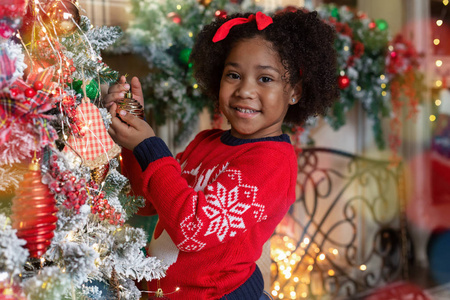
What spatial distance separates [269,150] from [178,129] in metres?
1.07

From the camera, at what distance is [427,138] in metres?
2.99

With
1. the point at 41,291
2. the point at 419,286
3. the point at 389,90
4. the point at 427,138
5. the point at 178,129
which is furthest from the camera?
the point at 427,138

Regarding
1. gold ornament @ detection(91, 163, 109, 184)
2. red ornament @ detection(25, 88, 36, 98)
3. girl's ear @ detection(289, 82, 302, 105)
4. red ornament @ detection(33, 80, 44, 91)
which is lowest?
gold ornament @ detection(91, 163, 109, 184)

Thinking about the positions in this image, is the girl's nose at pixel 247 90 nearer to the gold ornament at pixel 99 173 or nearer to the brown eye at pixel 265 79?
the brown eye at pixel 265 79

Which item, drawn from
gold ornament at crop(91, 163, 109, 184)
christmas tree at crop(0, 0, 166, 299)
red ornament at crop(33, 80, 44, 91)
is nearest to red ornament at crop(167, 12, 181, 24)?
christmas tree at crop(0, 0, 166, 299)

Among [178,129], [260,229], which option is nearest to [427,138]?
[178,129]

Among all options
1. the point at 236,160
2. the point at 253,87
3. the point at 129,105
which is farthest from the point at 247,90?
the point at 129,105

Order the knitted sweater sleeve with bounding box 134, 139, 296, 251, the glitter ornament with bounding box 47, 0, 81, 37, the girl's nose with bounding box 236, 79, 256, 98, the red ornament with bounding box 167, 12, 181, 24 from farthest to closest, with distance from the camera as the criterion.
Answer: the red ornament with bounding box 167, 12, 181, 24
the girl's nose with bounding box 236, 79, 256, 98
the knitted sweater sleeve with bounding box 134, 139, 296, 251
the glitter ornament with bounding box 47, 0, 81, 37

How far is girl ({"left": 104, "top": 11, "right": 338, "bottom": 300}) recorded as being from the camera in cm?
88

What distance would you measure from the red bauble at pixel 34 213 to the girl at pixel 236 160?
0.98 feet

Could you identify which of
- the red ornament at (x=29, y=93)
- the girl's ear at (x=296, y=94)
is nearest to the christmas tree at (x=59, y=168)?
the red ornament at (x=29, y=93)

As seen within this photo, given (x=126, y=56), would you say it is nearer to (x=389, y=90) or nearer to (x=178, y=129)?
(x=178, y=129)

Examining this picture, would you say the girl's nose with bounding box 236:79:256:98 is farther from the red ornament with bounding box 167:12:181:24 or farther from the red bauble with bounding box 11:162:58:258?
the red ornament with bounding box 167:12:181:24

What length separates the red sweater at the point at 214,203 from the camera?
868mm
